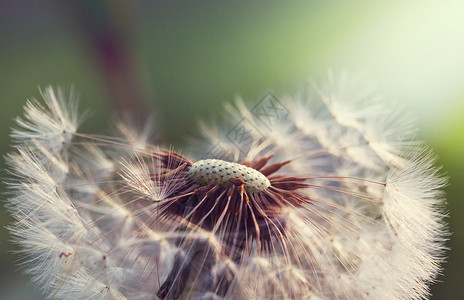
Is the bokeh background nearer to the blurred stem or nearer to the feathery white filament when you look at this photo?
the blurred stem

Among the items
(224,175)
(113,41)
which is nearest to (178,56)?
(113,41)

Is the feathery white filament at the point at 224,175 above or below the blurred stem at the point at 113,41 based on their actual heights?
below

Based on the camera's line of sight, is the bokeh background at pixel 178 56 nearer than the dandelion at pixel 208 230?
No

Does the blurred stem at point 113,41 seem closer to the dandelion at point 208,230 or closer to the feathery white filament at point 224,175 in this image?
the dandelion at point 208,230

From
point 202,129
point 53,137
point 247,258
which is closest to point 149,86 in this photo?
point 202,129

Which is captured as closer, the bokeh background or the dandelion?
the dandelion

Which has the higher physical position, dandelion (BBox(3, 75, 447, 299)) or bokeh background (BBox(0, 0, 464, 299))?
bokeh background (BBox(0, 0, 464, 299))

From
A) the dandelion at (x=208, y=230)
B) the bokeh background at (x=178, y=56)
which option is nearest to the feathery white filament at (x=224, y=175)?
the dandelion at (x=208, y=230)

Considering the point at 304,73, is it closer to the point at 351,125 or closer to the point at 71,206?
the point at 351,125

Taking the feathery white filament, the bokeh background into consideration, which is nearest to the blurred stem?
the bokeh background
